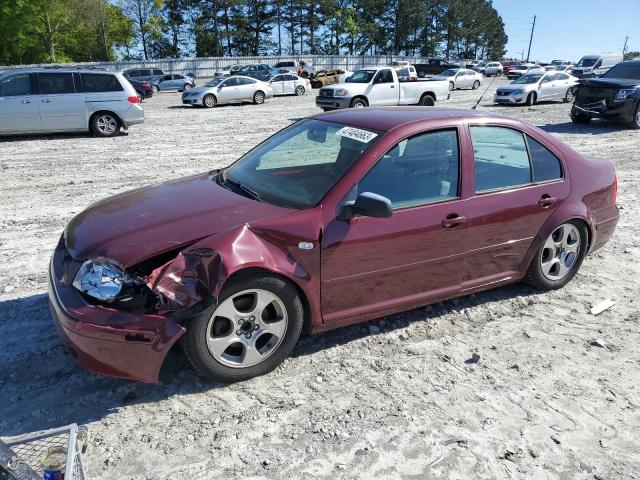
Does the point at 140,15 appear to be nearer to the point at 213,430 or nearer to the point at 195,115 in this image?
the point at 195,115

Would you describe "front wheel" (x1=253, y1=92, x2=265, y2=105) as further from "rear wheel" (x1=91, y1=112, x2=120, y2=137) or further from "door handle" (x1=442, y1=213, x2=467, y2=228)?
"door handle" (x1=442, y1=213, x2=467, y2=228)

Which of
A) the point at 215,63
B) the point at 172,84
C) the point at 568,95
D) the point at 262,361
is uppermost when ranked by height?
the point at 215,63

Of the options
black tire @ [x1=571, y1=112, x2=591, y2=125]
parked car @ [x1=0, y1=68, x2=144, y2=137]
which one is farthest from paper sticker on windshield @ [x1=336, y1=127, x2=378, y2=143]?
black tire @ [x1=571, y1=112, x2=591, y2=125]

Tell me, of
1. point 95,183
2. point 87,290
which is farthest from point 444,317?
point 95,183

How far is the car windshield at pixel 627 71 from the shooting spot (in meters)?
14.9

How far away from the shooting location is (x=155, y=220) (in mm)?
3402

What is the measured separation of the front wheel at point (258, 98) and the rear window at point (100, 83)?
12222 millimetres

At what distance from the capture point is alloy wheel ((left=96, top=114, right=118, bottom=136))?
13.8 m

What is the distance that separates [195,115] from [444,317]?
58.6 ft

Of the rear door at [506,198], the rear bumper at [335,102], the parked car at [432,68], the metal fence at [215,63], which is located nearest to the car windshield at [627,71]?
the rear bumper at [335,102]

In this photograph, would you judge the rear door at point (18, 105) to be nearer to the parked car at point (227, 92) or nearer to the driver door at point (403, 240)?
the parked car at point (227, 92)

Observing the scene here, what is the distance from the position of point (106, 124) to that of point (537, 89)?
698 inches

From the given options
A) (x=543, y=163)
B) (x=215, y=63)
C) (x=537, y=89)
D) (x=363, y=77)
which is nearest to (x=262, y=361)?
(x=543, y=163)

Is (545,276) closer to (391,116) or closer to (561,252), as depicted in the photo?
(561,252)
